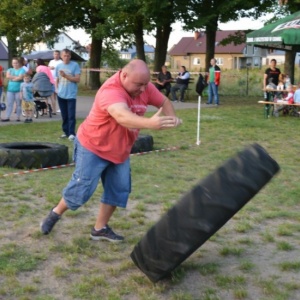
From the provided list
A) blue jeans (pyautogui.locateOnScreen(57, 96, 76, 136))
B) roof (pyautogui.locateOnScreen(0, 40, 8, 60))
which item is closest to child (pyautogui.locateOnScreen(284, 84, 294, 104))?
blue jeans (pyautogui.locateOnScreen(57, 96, 76, 136))

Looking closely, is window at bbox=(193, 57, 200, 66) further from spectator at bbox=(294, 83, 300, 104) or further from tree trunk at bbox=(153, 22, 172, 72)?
spectator at bbox=(294, 83, 300, 104)

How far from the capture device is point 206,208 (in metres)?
4.13

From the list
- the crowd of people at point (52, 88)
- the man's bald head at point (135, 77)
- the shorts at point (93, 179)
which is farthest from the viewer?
the crowd of people at point (52, 88)

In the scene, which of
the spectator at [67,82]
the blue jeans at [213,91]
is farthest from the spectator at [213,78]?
the spectator at [67,82]

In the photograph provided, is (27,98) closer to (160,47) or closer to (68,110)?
(68,110)

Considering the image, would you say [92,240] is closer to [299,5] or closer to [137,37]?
[299,5]

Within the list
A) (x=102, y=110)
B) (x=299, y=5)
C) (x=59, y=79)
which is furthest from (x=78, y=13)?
(x=102, y=110)

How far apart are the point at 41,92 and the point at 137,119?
1267cm

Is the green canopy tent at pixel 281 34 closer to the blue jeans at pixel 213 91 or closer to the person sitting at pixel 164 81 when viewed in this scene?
the blue jeans at pixel 213 91

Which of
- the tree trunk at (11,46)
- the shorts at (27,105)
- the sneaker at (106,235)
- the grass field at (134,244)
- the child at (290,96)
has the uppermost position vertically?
the tree trunk at (11,46)

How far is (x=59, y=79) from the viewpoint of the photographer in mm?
11328

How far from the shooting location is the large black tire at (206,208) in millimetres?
4125

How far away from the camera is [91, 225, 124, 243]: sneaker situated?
17.9ft

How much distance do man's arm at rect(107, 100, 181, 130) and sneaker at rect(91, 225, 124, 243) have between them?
1375mm
